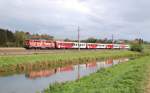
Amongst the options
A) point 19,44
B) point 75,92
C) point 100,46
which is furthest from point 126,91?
point 100,46

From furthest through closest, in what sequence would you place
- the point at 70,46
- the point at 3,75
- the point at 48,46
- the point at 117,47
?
the point at 117,47 < the point at 70,46 < the point at 48,46 < the point at 3,75

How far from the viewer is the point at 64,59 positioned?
49875 millimetres

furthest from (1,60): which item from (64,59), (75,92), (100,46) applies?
(100,46)

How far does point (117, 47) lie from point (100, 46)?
56.3ft

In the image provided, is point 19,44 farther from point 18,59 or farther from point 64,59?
point 18,59

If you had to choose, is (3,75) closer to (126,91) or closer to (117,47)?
(126,91)

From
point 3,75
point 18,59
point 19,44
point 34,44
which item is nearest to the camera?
point 3,75

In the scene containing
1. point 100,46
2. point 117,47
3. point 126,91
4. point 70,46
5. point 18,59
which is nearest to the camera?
point 126,91

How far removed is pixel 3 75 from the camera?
30.9 m

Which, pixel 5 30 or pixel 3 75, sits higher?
pixel 5 30

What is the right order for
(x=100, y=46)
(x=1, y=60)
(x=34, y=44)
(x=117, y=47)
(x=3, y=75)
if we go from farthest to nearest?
(x=117, y=47), (x=100, y=46), (x=34, y=44), (x=1, y=60), (x=3, y=75)

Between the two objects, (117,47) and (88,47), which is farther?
(117,47)

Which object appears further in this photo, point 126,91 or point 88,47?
point 88,47

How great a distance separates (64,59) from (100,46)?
6133 centimetres
